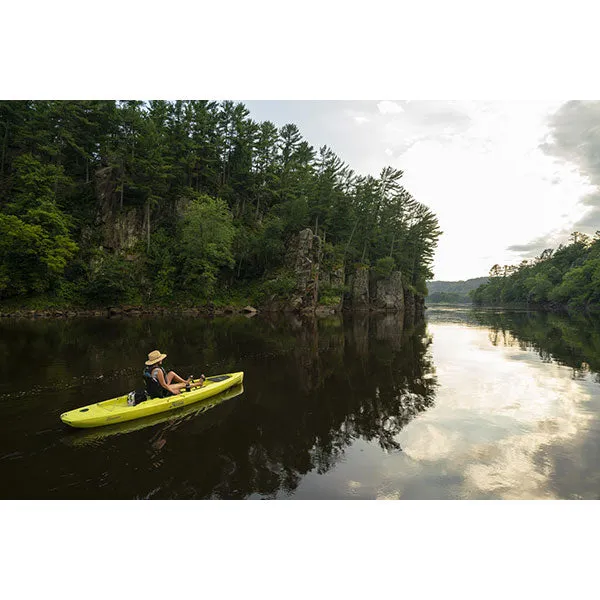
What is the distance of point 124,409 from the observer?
8.16 metres

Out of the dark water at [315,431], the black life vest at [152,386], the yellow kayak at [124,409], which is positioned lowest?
the dark water at [315,431]

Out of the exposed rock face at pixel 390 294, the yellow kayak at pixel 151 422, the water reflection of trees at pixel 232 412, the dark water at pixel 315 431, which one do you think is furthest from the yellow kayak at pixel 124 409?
the exposed rock face at pixel 390 294

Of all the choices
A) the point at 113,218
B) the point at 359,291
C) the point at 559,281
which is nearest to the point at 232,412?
the point at 113,218

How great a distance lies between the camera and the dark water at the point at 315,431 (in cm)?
573

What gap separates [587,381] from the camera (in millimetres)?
12586

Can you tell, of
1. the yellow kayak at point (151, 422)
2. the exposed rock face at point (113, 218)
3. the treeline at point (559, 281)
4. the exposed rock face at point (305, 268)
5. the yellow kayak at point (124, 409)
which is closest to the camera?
the yellow kayak at point (151, 422)

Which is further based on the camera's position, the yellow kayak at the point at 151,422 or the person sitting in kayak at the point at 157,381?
the person sitting in kayak at the point at 157,381

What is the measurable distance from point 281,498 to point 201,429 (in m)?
3.39

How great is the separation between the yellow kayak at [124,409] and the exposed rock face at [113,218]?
37.8 m

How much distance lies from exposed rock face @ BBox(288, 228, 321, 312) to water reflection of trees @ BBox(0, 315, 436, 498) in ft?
83.0

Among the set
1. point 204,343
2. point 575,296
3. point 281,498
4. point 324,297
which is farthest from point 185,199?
point 575,296

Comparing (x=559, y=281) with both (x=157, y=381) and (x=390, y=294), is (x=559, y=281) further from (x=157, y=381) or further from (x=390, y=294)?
(x=157, y=381)

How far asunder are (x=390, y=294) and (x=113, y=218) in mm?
A: 44440

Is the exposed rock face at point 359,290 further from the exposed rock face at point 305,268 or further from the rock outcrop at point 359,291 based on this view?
the exposed rock face at point 305,268
